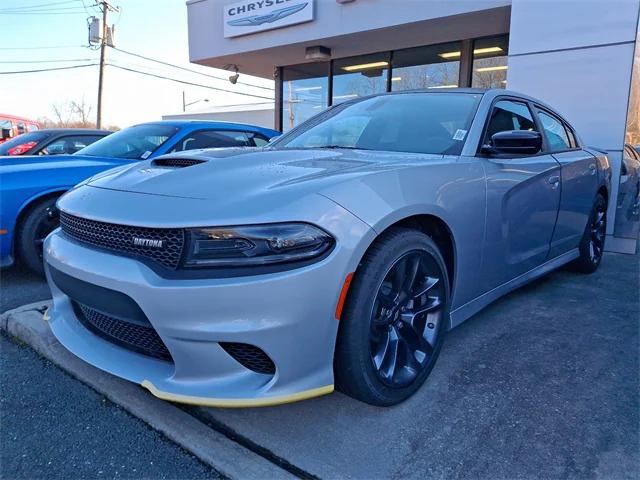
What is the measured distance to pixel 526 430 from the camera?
1.96 meters

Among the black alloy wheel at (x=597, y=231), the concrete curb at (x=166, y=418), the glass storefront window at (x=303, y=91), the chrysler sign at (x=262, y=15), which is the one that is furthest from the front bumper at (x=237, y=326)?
the glass storefront window at (x=303, y=91)

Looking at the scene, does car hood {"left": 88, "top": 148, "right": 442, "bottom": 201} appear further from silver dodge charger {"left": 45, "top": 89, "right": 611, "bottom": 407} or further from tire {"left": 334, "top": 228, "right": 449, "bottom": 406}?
tire {"left": 334, "top": 228, "right": 449, "bottom": 406}

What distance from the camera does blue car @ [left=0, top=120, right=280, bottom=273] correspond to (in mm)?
3555

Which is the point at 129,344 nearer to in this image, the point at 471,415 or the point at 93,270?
the point at 93,270

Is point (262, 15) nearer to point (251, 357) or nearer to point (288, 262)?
point (288, 262)

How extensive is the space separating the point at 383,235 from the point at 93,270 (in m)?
1.16

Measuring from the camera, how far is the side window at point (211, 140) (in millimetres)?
4652

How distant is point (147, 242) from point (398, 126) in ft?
5.73

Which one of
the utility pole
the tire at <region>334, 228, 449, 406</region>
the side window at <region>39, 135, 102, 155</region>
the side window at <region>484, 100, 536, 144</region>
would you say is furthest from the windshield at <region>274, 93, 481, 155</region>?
the utility pole

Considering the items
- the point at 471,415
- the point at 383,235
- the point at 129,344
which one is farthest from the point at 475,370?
the point at 129,344

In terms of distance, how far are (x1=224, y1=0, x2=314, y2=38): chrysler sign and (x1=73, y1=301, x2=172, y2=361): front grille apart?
27.5ft

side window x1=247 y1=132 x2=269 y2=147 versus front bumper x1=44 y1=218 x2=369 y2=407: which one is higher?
side window x1=247 y1=132 x2=269 y2=147

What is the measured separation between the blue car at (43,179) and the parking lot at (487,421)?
8.09ft

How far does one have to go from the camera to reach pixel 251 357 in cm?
169
